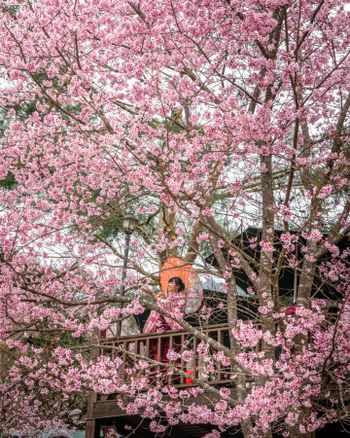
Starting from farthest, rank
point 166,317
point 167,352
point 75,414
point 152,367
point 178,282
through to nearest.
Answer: point 75,414
point 178,282
point 152,367
point 167,352
point 166,317

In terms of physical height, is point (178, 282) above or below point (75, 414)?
above

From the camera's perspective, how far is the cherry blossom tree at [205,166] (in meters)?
6.82

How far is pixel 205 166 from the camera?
8125 mm

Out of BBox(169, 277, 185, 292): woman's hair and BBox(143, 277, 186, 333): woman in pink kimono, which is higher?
BBox(169, 277, 185, 292): woman's hair

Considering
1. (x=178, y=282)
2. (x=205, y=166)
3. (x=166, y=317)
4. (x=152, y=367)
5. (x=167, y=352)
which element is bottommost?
(x=152, y=367)

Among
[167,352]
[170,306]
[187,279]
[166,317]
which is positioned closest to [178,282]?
[187,279]

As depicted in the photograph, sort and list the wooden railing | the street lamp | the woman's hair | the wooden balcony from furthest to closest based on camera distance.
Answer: the street lamp
the woman's hair
the wooden balcony
the wooden railing

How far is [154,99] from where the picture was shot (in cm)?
841

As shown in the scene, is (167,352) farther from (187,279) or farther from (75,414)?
(75,414)

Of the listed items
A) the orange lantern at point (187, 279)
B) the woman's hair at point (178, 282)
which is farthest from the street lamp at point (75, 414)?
the woman's hair at point (178, 282)

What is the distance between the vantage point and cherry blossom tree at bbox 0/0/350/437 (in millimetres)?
6820

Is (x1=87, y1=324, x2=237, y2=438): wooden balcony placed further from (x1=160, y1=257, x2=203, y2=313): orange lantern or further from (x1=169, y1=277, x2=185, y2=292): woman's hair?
(x1=169, y1=277, x2=185, y2=292): woman's hair

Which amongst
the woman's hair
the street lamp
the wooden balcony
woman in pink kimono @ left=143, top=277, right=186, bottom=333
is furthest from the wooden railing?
the street lamp

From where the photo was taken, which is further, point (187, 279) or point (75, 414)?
point (75, 414)
